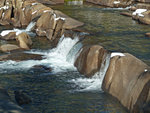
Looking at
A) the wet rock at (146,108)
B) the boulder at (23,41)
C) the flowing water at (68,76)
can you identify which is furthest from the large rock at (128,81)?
the boulder at (23,41)

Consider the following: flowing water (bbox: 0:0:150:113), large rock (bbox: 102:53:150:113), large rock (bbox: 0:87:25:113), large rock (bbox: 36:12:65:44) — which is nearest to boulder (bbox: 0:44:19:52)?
flowing water (bbox: 0:0:150:113)

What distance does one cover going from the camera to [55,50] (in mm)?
28984

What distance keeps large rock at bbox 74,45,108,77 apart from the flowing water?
1.69 ft

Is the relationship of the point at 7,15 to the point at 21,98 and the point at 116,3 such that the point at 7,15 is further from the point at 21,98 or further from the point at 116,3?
the point at 21,98

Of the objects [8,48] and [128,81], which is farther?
[8,48]

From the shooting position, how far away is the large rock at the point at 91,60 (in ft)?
70.2

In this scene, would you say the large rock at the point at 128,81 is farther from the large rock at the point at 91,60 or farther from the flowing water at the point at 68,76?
the large rock at the point at 91,60

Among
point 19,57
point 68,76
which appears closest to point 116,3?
point 19,57

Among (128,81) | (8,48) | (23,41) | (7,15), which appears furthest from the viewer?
(7,15)

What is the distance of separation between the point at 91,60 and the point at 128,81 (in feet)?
16.7

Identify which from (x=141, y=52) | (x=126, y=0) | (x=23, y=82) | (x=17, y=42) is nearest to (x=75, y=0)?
(x=126, y=0)

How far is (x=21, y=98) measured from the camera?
677 inches

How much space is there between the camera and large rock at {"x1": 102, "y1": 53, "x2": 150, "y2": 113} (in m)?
15.6

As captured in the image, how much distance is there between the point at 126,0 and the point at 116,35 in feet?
97.0
